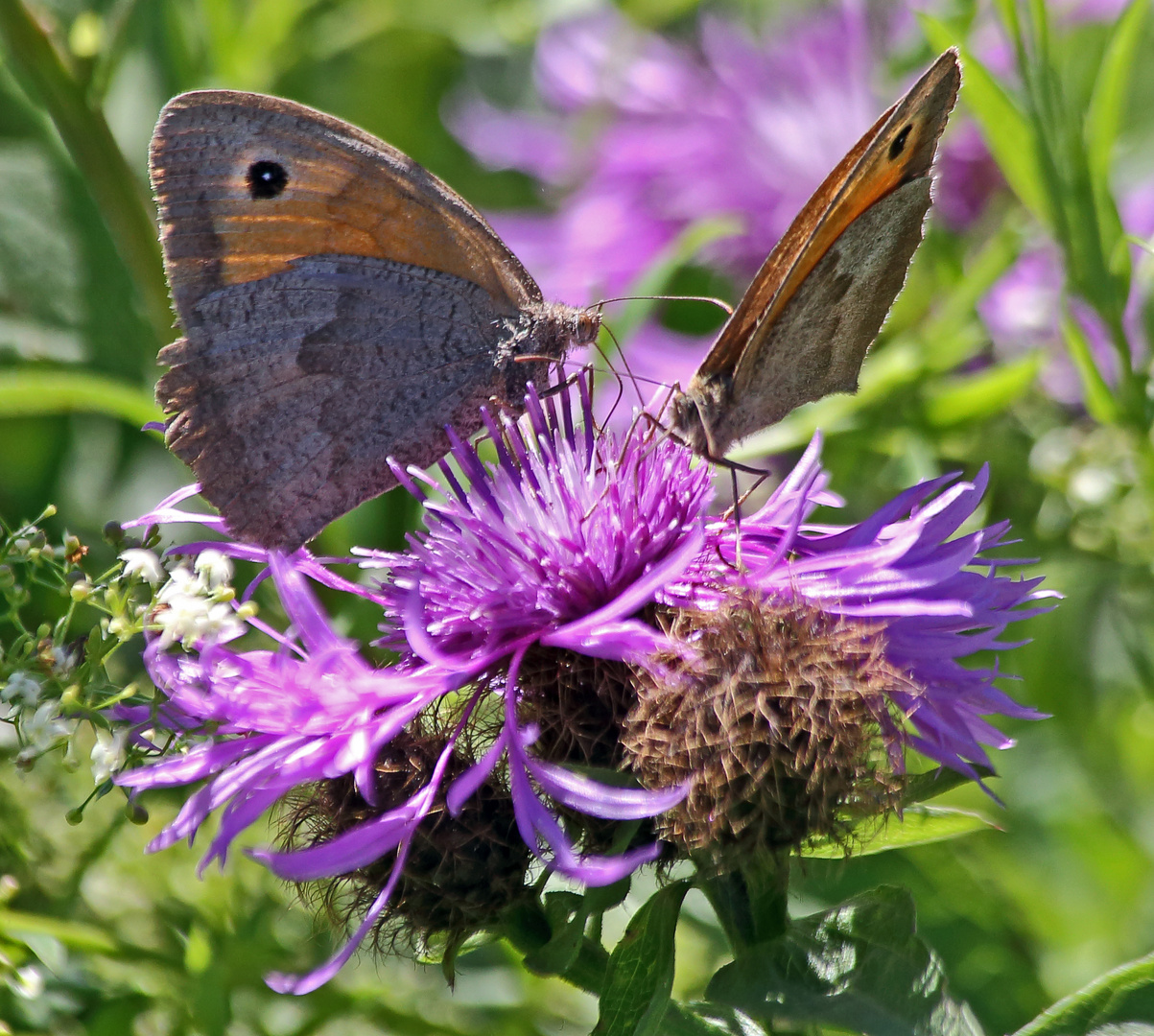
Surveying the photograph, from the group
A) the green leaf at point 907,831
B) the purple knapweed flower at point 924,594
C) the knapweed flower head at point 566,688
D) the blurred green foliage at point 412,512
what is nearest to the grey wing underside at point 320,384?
the knapweed flower head at point 566,688

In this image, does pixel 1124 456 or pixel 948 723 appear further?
pixel 1124 456

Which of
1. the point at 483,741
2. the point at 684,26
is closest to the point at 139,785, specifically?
the point at 483,741

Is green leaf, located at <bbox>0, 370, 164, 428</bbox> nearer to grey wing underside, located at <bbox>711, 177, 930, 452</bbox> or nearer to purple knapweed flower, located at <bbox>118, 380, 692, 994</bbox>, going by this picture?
purple knapweed flower, located at <bbox>118, 380, 692, 994</bbox>

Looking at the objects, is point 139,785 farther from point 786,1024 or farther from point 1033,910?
point 1033,910

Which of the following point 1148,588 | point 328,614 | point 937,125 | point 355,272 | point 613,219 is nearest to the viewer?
point 937,125

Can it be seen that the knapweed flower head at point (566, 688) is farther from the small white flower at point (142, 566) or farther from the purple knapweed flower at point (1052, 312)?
the purple knapweed flower at point (1052, 312)

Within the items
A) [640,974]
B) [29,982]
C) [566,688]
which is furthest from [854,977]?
[29,982]

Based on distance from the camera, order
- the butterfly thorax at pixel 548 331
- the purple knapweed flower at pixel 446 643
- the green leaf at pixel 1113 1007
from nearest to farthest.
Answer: the green leaf at pixel 1113 1007
the purple knapweed flower at pixel 446 643
the butterfly thorax at pixel 548 331

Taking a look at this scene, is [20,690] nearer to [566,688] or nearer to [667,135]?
[566,688]
